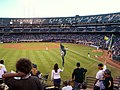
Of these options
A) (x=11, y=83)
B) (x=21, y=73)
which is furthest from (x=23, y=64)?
(x=11, y=83)

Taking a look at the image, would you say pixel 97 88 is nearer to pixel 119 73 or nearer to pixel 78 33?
pixel 119 73

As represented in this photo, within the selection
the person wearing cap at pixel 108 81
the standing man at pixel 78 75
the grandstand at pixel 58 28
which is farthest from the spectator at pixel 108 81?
the grandstand at pixel 58 28

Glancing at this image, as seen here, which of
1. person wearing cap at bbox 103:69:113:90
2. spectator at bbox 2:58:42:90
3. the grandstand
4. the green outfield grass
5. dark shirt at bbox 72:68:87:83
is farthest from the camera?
the grandstand

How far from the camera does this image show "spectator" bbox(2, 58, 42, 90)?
4.12 m

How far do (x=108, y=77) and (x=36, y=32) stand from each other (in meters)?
101

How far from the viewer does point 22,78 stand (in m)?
4.22

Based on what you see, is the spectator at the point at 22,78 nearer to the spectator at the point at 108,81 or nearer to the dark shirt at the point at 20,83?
the dark shirt at the point at 20,83

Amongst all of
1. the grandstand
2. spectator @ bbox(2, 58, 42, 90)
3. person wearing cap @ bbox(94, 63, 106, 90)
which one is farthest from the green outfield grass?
the grandstand

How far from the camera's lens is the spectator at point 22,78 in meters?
4.12

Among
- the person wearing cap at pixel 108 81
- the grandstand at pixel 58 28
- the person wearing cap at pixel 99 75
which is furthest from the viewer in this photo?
the grandstand at pixel 58 28

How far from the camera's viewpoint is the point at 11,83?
421cm

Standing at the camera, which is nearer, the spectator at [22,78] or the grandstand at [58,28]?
the spectator at [22,78]

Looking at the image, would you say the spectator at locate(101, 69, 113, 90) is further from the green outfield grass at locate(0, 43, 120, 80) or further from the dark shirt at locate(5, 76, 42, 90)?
the green outfield grass at locate(0, 43, 120, 80)

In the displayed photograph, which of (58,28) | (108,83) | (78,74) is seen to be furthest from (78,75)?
(58,28)
